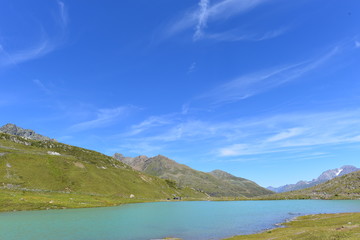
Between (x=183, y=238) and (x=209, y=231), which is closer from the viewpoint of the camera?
(x=183, y=238)

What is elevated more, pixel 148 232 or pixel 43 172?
pixel 43 172

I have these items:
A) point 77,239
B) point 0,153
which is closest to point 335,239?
point 77,239

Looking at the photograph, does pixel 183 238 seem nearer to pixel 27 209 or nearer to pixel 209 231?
pixel 209 231

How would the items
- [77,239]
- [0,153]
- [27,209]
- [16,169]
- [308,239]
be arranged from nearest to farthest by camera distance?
1. [308,239]
2. [77,239]
3. [27,209]
4. [16,169]
5. [0,153]

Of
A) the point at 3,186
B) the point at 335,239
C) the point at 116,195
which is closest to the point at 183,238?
the point at 335,239

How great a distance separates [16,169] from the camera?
552ft

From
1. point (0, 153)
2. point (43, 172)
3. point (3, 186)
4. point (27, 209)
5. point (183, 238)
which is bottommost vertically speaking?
point (183, 238)

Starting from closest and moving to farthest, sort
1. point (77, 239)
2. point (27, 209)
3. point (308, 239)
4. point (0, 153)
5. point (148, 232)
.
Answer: point (308, 239), point (77, 239), point (148, 232), point (27, 209), point (0, 153)

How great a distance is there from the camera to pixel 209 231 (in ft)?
189

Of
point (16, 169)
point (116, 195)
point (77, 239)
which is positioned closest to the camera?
point (77, 239)

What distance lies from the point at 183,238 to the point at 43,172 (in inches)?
6689

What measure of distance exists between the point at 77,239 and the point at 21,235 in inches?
491

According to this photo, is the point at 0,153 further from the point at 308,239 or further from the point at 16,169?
the point at 308,239

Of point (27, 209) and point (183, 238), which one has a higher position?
point (27, 209)
